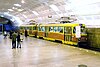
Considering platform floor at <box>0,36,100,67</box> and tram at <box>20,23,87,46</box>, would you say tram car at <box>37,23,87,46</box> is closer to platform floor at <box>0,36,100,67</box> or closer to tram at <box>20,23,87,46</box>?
tram at <box>20,23,87,46</box>

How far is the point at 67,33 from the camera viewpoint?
24734 millimetres

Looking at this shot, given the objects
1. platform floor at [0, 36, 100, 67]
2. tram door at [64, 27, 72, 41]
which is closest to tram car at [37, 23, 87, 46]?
tram door at [64, 27, 72, 41]

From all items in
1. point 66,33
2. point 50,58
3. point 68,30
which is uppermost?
point 68,30

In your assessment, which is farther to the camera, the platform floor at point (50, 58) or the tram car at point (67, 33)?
the tram car at point (67, 33)

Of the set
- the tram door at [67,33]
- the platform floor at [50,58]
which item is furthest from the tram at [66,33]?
the platform floor at [50,58]

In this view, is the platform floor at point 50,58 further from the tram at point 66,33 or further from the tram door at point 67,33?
the tram door at point 67,33

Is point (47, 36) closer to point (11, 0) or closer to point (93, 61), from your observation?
point (11, 0)

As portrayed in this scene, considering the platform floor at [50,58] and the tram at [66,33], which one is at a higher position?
the tram at [66,33]

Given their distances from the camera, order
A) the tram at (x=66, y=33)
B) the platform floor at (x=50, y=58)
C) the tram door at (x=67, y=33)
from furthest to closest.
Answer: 1. the tram door at (x=67, y=33)
2. the tram at (x=66, y=33)
3. the platform floor at (x=50, y=58)

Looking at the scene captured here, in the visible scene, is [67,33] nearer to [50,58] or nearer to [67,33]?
[67,33]

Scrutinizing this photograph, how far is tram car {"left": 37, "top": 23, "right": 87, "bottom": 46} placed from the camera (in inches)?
867

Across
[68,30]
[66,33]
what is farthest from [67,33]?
[68,30]

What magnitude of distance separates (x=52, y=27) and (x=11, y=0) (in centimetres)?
1231

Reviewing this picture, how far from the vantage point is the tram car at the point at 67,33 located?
22.0 metres
